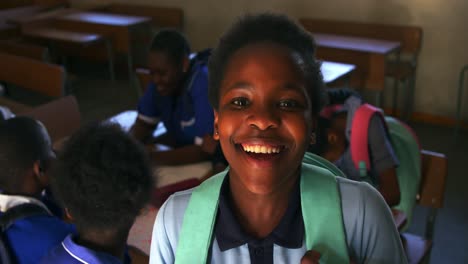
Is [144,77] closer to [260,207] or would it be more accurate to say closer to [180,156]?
[180,156]

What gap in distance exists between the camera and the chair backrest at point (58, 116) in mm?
2514

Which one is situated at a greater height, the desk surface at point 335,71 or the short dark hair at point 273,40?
the short dark hair at point 273,40

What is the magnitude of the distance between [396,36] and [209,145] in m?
3.03

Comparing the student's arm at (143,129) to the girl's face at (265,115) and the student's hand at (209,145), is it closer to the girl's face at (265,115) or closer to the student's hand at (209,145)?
the student's hand at (209,145)

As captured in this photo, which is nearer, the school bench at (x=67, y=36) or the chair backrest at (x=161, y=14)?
the school bench at (x=67, y=36)

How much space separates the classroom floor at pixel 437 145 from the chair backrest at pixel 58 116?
181 cm

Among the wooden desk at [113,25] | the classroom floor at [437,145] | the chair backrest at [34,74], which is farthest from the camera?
the wooden desk at [113,25]

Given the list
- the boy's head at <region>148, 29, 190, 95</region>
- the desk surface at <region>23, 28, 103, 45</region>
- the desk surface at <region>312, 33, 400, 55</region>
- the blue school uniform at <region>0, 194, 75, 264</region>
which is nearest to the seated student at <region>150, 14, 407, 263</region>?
the blue school uniform at <region>0, 194, 75, 264</region>

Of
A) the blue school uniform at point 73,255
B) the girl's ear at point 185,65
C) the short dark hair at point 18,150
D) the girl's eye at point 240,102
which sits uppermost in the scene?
the girl's eye at point 240,102

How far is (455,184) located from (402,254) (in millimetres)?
3001

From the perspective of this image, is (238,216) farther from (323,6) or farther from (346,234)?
(323,6)

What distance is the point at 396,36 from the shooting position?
4500 millimetres

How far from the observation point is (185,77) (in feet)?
7.88

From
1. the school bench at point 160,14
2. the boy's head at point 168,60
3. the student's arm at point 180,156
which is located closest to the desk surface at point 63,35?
the school bench at point 160,14
